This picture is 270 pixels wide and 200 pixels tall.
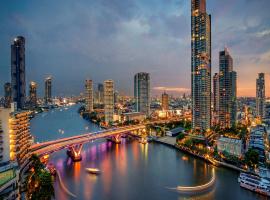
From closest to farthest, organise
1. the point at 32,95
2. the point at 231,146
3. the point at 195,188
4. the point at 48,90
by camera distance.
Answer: the point at 195,188 → the point at 231,146 → the point at 32,95 → the point at 48,90

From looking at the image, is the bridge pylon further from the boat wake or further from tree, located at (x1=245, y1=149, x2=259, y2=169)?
tree, located at (x1=245, y1=149, x2=259, y2=169)

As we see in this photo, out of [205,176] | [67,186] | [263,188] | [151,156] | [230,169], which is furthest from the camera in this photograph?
[151,156]

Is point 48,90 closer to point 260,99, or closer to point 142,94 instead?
point 142,94

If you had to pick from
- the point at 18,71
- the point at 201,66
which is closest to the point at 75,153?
the point at 201,66

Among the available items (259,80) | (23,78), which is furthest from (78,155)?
(259,80)

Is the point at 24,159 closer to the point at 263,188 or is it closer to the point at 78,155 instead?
the point at 78,155

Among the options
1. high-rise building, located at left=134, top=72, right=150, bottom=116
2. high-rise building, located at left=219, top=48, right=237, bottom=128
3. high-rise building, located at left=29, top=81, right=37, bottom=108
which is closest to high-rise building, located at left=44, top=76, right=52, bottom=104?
high-rise building, located at left=29, top=81, right=37, bottom=108

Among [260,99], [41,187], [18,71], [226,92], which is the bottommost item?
[41,187]
